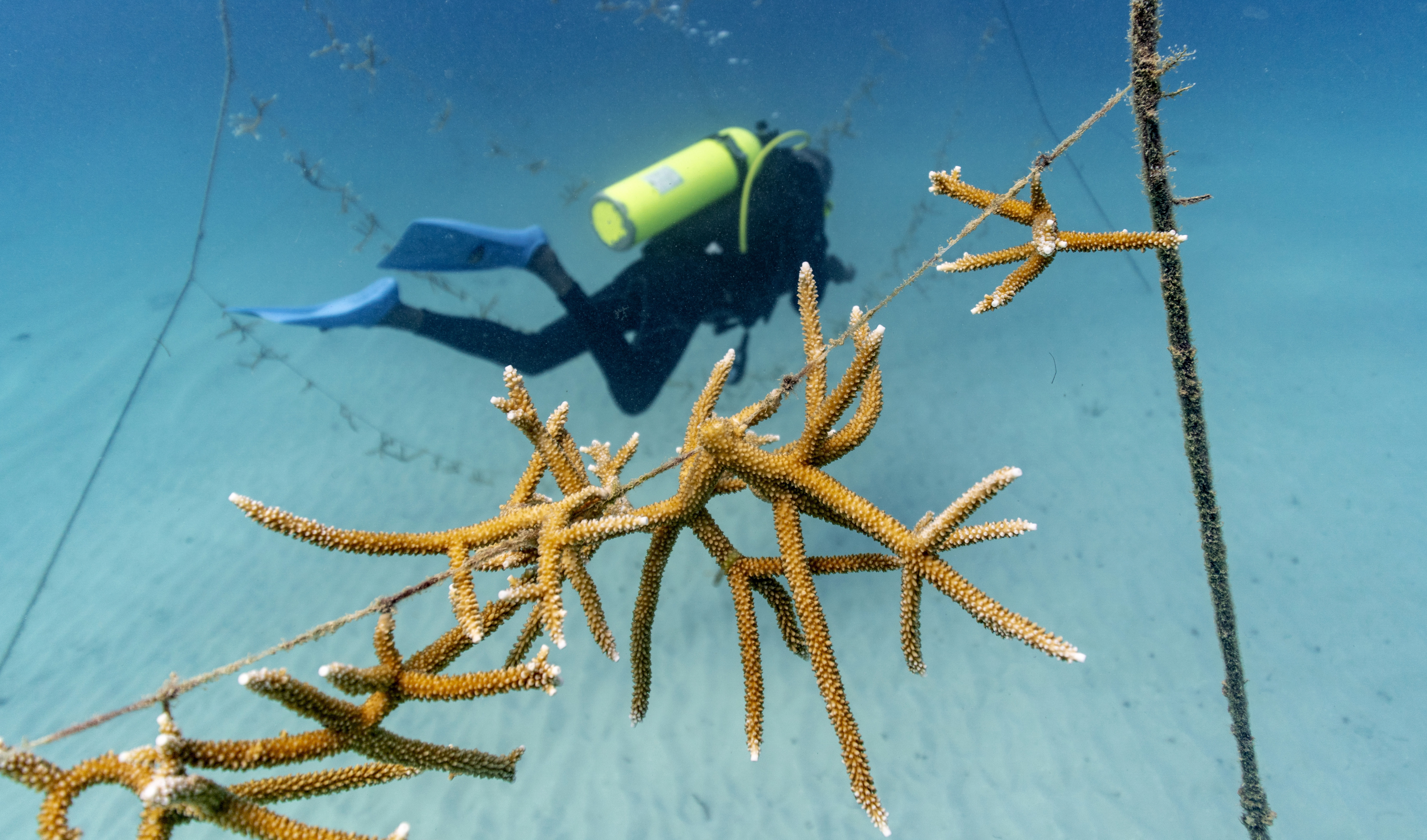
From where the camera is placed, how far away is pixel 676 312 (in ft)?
20.3

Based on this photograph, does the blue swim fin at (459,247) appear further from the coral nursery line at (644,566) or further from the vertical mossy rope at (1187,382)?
the vertical mossy rope at (1187,382)

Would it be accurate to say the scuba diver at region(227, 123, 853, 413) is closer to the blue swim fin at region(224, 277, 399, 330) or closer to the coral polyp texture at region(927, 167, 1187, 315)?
the blue swim fin at region(224, 277, 399, 330)

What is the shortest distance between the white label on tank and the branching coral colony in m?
4.08

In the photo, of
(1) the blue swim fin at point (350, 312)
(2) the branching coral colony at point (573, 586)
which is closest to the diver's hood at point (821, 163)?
(2) the branching coral colony at point (573, 586)

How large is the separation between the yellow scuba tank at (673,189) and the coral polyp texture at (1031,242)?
3.98 meters

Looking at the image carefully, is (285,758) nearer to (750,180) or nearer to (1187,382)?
(1187,382)

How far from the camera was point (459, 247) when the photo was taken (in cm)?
637

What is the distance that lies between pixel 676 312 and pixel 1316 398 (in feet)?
25.0

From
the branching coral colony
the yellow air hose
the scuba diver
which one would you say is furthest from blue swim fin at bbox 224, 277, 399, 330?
the branching coral colony

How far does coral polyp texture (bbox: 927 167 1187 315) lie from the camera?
1734 mm

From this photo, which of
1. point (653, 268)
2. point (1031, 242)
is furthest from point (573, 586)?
point (653, 268)

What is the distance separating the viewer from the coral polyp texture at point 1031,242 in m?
1.73

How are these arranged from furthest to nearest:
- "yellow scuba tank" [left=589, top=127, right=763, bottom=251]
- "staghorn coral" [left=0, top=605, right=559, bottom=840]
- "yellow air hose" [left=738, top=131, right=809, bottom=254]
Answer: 1. "yellow scuba tank" [left=589, top=127, right=763, bottom=251]
2. "yellow air hose" [left=738, top=131, right=809, bottom=254]
3. "staghorn coral" [left=0, top=605, right=559, bottom=840]

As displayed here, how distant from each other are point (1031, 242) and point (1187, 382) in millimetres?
1082
